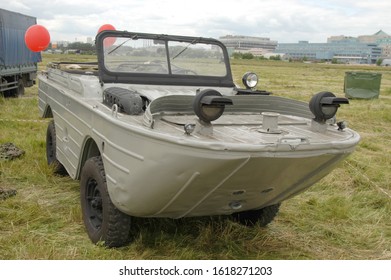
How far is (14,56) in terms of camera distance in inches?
542

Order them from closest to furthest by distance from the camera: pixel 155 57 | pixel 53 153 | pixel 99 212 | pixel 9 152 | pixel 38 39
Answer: pixel 99 212, pixel 155 57, pixel 53 153, pixel 9 152, pixel 38 39

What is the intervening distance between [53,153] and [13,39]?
29.8 ft

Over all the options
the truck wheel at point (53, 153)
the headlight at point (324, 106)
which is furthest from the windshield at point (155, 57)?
the headlight at point (324, 106)

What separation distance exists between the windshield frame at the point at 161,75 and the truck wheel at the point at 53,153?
158 cm

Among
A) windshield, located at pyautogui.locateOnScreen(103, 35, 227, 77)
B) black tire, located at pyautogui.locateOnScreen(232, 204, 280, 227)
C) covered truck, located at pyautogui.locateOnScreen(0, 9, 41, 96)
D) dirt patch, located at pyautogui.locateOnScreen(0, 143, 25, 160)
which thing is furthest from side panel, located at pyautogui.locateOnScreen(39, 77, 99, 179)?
covered truck, located at pyautogui.locateOnScreen(0, 9, 41, 96)

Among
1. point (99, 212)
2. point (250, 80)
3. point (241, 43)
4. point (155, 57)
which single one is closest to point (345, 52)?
point (241, 43)

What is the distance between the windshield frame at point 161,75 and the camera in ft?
14.9

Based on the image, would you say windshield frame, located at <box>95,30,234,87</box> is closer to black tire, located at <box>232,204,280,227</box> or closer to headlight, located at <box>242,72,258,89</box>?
headlight, located at <box>242,72,258,89</box>

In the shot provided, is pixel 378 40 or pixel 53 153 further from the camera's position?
pixel 378 40

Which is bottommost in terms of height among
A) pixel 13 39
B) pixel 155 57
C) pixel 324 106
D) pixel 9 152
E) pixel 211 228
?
pixel 211 228

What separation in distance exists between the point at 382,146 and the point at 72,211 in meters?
6.04

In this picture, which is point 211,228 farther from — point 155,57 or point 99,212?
point 155,57

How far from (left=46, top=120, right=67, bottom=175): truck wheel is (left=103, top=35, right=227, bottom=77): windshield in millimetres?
1582

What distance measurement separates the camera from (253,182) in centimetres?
313
